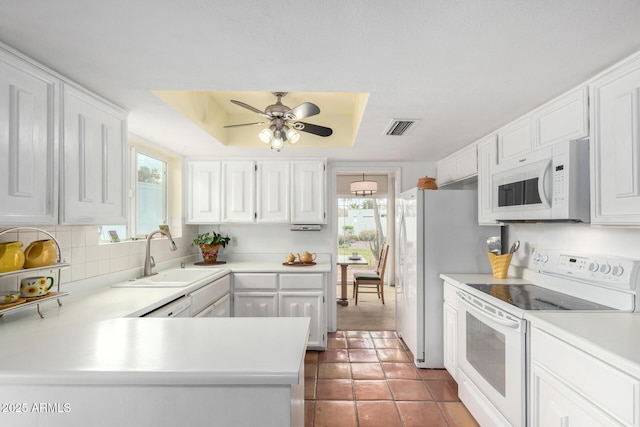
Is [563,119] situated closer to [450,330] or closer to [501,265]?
[501,265]

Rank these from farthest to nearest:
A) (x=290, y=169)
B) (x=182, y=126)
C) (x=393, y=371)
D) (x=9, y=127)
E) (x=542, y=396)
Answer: (x=290, y=169)
(x=393, y=371)
(x=182, y=126)
(x=542, y=396)
(x=9, y=127)

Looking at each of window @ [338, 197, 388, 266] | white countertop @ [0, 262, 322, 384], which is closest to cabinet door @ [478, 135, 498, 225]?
white countertop @ [0, 262, 322, 384]

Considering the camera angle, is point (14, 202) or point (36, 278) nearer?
point (14, 202)

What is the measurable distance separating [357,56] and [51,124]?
1.46m

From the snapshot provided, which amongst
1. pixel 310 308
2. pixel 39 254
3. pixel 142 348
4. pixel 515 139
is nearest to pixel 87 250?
pixel 39 254

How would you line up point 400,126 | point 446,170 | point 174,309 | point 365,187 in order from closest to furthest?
point 174,309 < point 400,126 < point 446,170 < point 365,187

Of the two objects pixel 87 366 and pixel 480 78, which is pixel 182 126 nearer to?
pixel 87 366

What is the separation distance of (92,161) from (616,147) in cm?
267

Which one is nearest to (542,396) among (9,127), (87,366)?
(87,366)

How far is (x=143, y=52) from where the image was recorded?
1.42m

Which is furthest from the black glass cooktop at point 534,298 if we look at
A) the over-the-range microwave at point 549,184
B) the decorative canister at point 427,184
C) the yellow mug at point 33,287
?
the yellow mug at point 33,287

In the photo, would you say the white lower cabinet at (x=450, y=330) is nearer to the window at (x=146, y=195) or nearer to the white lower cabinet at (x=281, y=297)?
the white lower cabinet at (x=281, y=297)

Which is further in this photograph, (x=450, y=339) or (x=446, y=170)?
(x=446, y=170)

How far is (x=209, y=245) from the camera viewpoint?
12.0 ft
